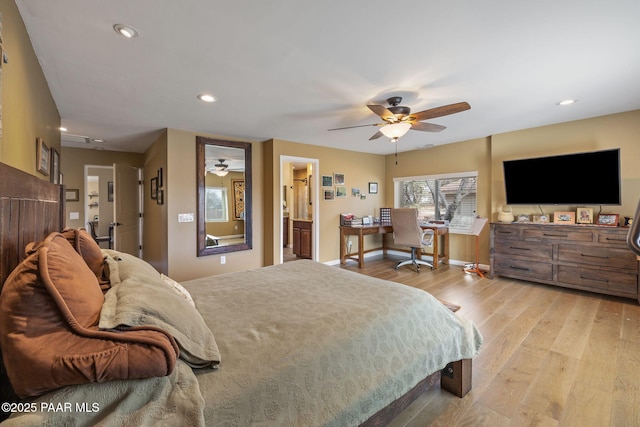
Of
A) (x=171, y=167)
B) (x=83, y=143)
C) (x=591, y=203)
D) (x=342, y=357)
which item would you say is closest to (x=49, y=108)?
(x=171, y=167)

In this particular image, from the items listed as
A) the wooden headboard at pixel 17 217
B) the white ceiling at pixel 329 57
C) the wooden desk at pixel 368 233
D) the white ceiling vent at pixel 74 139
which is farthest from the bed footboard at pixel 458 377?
the white ceiling vent at pixel 74 139

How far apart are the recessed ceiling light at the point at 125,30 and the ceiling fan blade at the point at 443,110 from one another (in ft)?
8.14

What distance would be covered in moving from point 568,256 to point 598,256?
28cm

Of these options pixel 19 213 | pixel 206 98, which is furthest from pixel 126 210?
pixel 19 213

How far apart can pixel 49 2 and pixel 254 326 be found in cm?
208

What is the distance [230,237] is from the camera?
14.9 feet

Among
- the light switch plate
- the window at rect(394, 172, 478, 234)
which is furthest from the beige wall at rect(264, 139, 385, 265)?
the light switch plate

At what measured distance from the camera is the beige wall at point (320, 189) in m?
4.64

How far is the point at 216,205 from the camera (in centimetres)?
440

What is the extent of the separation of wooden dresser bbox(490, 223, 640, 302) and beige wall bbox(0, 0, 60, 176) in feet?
17.3

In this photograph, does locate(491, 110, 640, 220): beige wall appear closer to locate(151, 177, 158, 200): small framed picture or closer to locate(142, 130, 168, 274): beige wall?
locate(142, 130, 168, 274): beige wall

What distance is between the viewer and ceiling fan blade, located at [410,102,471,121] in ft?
8.38

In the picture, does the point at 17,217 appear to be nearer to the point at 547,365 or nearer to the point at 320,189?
the point at 547,365

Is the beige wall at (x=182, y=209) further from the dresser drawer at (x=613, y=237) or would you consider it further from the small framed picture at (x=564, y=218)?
the dresser drawer at (x=613, y=237)
